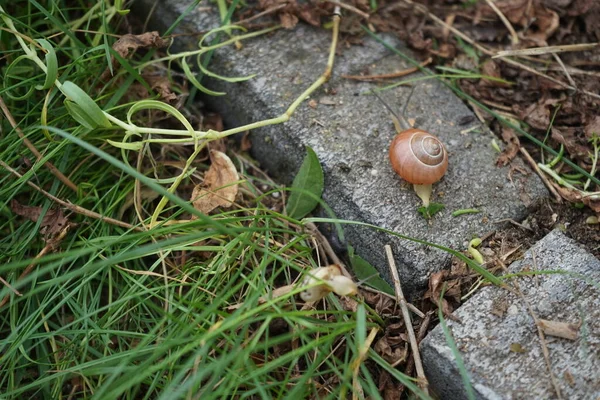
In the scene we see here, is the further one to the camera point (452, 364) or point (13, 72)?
point (13, 72)

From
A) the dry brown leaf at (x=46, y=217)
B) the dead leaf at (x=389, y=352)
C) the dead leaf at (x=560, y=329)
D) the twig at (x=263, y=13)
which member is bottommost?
the dead leaf at (x=389, y=352)

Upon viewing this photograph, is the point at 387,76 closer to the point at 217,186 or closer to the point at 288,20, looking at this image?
the point at 288,20

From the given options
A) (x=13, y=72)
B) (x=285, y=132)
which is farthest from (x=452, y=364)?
(x=13, y=72)

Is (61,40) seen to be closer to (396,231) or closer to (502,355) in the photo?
(396,231)

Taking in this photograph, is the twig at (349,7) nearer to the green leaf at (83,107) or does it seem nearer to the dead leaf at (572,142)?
the dead leaf at (572,142)

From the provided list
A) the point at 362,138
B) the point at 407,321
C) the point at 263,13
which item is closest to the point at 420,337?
the point at 407,321

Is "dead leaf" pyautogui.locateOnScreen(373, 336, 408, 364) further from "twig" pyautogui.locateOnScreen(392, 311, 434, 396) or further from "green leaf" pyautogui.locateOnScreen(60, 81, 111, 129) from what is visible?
"green leaf" pyautogui.locateOnScreen(60, 81, 111, 129)

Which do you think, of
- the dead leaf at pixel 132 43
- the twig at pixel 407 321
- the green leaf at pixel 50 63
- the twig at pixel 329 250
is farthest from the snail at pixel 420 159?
the green leaf at pixel 50 63

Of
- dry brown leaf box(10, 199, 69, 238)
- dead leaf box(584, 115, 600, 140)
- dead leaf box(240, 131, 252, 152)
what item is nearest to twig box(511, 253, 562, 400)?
dead leaf box(584, 115, 600, 140)
